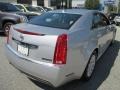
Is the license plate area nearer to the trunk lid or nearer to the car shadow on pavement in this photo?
the trunk lid

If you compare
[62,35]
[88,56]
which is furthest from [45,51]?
[88,56]

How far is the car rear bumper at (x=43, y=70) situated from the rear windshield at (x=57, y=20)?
3.46ft

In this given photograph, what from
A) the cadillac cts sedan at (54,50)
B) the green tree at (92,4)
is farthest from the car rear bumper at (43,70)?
the green tree at (92,4)

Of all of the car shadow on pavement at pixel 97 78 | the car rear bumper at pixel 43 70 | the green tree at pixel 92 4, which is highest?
the green tree at pixel 92 4

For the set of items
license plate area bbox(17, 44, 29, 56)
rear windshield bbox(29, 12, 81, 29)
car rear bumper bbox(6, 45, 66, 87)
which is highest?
rear windshield bbox(29, 12, 81, 29)

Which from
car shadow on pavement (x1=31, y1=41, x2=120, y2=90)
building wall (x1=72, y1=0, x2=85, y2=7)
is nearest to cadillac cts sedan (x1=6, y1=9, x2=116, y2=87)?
car shadow on pavement (x1=31, y1=41, x2=120, y2=90)

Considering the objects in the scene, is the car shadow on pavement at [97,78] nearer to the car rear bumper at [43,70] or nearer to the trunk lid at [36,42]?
the car rear bumper at [43,70]

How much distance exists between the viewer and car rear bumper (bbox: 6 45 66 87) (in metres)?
3.86

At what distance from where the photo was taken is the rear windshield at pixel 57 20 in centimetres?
484

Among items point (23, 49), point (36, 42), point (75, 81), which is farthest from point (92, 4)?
point (36, 42)

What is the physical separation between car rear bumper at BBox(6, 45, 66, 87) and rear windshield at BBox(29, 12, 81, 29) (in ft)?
3.46

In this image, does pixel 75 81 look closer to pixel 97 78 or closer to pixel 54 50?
pixel 97 78

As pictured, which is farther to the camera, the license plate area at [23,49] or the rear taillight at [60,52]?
the license plate area at [23,49]

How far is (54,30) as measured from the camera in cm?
438
